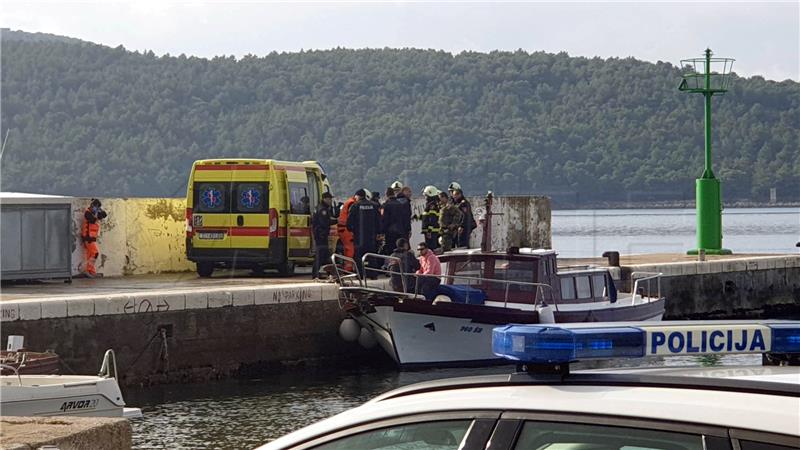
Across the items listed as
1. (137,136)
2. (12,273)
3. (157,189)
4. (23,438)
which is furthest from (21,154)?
(23,438)

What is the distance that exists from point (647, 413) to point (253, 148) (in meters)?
98.1

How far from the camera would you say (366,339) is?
20.8 metres

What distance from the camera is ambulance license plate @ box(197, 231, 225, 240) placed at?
24.8 m

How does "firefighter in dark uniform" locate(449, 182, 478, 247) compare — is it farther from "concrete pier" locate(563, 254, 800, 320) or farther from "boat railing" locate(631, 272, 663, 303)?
"boat railing" locate(631, 272, 663, 303)

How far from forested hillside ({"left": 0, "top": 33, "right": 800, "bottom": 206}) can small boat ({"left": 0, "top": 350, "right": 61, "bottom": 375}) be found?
76783 millimetres

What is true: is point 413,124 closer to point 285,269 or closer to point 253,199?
point 285,269

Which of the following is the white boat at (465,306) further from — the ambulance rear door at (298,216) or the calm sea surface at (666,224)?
the calm sea surface at (666,224)

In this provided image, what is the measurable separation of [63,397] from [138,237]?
1380 cm

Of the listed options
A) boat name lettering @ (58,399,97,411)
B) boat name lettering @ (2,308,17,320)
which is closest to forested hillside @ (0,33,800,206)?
boat name lettering @ (2,308,17,320)

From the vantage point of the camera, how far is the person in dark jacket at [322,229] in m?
24.1

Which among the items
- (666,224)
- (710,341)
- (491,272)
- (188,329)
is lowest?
(188,329)

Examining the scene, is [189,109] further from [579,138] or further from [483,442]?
[483,442]

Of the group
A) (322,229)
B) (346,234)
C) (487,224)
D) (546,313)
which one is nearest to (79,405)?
(546,313)

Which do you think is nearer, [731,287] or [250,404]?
[250,404]
